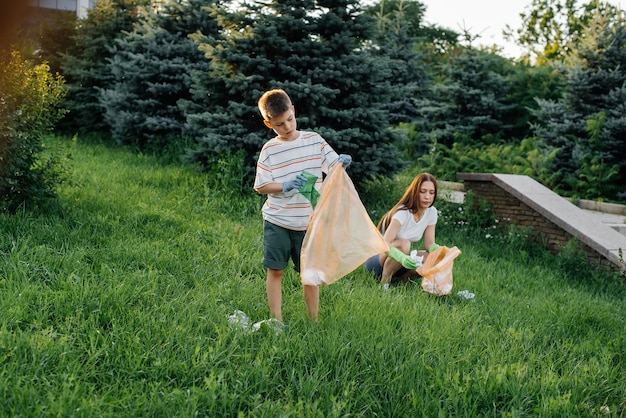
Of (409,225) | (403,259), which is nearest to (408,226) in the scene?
(409,225)

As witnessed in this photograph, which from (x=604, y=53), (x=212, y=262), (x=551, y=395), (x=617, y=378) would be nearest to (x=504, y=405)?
(x=551, y=395)

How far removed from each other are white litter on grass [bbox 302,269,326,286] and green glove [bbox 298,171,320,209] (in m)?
0.46

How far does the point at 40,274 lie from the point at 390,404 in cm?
264

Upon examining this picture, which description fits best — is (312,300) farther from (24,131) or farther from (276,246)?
(24,131)

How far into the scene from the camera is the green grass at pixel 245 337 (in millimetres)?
2982

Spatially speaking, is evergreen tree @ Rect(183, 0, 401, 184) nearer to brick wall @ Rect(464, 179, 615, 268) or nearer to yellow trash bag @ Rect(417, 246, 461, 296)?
brick wall @ Rect(464, 179, 615, 268)

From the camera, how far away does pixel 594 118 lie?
11.3 metres

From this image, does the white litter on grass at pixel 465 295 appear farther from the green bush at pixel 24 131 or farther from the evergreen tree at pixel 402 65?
the evergreen tree at pixel 402 65

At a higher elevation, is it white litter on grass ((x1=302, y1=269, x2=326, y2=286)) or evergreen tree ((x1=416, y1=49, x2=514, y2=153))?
evergreen tree ((x1=416, y1=49, x2=514, y2=153))

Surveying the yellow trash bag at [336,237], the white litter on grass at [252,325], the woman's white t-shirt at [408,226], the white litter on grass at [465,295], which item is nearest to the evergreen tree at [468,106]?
the woman's white t-shirt at [408,226]

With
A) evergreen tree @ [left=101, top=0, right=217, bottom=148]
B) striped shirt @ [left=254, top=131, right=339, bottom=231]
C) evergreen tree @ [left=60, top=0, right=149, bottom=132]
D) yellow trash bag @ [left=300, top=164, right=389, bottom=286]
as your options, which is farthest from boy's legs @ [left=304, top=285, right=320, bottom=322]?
evergreen tree @ [left=60, top=0, right=149, bottom=132]

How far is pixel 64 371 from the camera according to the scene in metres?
3.03

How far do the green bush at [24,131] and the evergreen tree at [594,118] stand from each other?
8789mm

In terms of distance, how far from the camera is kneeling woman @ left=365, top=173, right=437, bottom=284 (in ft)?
18.3
